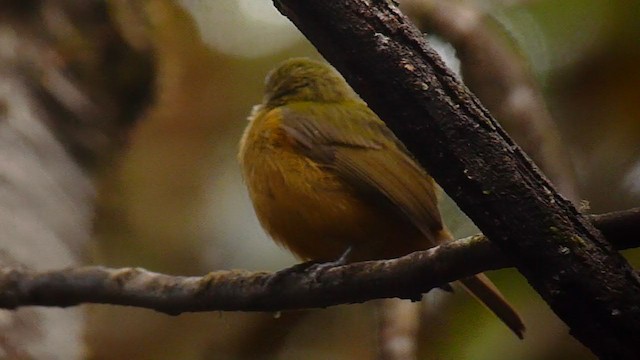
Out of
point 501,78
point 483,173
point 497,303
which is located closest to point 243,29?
point 501,78

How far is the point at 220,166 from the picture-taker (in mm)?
5461

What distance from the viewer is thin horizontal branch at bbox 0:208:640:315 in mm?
1743

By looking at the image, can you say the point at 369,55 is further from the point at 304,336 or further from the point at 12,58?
the point at 304,336

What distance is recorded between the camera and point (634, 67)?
3.80 metres

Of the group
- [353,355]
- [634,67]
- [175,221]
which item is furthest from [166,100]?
[634,67]

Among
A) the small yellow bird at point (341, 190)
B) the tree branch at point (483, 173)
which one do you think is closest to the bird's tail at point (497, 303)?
the small yellow bird at point (341, 190)

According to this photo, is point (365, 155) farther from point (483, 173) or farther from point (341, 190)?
point (483, 173)

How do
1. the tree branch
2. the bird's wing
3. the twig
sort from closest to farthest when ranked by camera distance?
the tree branch, the bird's wing, the twig

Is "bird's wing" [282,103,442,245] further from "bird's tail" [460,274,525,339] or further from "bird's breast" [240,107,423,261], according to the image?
"bird's tail" [460,274,525,339]

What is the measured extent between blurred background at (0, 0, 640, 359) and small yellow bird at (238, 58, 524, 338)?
1.73 ft

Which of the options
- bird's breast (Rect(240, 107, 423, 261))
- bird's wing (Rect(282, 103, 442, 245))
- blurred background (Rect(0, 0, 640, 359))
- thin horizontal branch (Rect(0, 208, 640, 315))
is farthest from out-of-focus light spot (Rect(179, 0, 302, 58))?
thin horizontal branch (Rect(0, 208, 640, 315))

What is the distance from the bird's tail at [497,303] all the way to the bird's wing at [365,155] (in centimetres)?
22

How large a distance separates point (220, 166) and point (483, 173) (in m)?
3.90

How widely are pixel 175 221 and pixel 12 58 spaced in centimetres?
222
